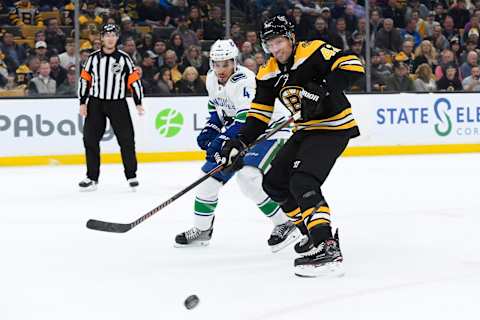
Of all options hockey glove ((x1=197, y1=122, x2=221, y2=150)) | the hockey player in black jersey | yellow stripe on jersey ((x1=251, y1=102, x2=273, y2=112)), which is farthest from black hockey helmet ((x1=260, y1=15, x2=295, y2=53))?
hockey glove ((x1=197, y1=122, x2=221, y2=150))

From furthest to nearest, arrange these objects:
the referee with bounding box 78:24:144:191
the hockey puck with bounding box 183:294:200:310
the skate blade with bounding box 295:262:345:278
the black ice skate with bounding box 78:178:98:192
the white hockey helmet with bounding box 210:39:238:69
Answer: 1. the referee with bounding box 78:24:144:191
2. the black ice skate with bounding box 78:178:98:192
3. the white hockey helmet with bounding box 210:39:238:69
4. the skate blade with bounding box 295:262:345:278
5. the hockey puck with bounding box 183:294:200:310

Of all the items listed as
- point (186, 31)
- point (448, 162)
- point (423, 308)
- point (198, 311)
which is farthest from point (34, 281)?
point (186, 31)

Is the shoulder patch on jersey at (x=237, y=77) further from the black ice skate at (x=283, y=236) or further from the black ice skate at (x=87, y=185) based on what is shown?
the black ice skate at (x=87, y=185)

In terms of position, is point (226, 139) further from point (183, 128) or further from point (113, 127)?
point (183, 128)

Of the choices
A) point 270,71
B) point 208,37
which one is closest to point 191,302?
point 270,71

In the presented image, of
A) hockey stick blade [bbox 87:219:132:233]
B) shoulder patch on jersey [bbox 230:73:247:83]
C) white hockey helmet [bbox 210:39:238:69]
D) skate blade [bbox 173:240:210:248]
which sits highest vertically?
white hockey helmet [bbox 210:39:238:69]

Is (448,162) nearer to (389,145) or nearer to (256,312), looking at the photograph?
(389,145)

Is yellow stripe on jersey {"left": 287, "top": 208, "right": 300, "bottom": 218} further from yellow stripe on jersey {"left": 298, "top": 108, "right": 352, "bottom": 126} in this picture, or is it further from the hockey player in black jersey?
yellow stripe on jersey {"left": 298, "top": 108, "right": 352, "bottom": 126}

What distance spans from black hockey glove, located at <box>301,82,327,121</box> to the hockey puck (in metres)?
0.83

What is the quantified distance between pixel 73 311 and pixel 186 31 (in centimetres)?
635

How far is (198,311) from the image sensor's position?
2693 millimetres

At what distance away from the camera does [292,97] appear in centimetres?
339

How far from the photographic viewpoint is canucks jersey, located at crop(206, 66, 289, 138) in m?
3.75

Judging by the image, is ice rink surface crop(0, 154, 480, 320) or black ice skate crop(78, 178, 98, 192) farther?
black ice skate crop(78, 178, 98, 192)
